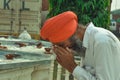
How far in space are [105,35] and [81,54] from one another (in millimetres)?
287

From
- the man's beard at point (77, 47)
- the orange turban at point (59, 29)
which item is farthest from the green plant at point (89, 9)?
the orange turban at point (59, 29)

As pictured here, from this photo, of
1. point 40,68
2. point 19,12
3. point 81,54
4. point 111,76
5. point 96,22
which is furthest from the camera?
point 19,12

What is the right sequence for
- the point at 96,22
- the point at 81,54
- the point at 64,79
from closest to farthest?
the point at 81,54 → the point at 64,79 → the point at 96,22

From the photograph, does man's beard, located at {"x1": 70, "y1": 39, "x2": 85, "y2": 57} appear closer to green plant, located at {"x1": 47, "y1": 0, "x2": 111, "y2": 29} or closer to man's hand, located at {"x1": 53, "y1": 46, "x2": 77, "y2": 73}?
man's hand, located at {"x1": 53, "y1": 46, "x2": 77, "y2": 73}

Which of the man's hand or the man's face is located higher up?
the man's face

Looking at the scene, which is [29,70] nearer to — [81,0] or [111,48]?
[111,48]

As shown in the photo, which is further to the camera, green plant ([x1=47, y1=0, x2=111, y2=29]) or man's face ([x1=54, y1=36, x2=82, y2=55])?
green plant ([x1=47, y1=0, x2=111, y2=29])

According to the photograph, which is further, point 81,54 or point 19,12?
point 19,12

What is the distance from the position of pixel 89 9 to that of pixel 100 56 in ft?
36.3

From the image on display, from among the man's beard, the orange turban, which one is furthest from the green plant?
the orange turban

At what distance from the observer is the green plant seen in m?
13.9

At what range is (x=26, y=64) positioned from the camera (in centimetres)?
407

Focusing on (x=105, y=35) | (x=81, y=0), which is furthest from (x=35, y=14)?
(x=105, y=35)

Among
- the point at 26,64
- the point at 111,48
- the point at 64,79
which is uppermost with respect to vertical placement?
the point at 111,48
